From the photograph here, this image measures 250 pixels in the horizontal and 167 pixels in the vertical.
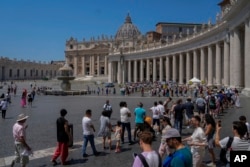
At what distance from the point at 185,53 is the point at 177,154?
5774 centimetres

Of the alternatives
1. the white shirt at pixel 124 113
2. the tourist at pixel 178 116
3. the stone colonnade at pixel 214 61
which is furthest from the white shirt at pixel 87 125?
the stone colonnade at pixel 214 61

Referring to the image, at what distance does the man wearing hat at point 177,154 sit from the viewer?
4.21 metres

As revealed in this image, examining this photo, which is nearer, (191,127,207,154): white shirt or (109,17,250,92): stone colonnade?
(191,127,207,154): white shirt

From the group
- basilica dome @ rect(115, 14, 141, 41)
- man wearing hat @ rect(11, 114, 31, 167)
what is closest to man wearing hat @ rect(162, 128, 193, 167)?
man wearing hat @ rect(11, 114, 31, 167)

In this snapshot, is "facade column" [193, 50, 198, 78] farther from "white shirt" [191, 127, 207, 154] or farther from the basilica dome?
the basilica dome

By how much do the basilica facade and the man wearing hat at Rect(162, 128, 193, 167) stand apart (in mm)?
25125

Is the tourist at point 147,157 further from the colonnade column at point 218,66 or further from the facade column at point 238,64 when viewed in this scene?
the colonnade column at point 218,66

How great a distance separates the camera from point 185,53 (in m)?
60.6

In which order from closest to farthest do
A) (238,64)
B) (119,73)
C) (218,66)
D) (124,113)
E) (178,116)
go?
(124,113)
(178,116)
(238,64)
(218,66)
(119,73)

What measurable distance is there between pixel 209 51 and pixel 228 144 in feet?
142

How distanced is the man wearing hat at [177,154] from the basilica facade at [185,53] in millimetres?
25125

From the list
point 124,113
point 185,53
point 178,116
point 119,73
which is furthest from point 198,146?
point 119,73

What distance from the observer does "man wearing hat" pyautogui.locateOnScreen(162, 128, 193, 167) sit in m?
4.21

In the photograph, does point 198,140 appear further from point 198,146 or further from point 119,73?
point 119,73
